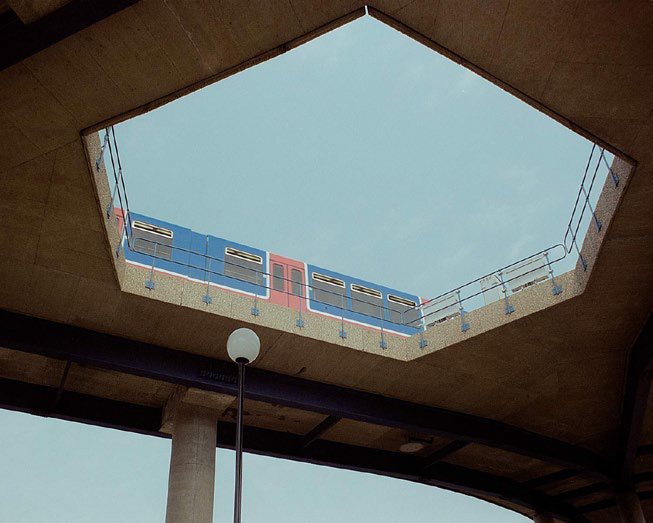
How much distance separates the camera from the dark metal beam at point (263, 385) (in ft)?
52.5

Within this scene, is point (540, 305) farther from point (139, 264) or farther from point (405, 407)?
point (139, 264)

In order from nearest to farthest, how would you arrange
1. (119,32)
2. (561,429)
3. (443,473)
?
(119,32)
(561,429)
(443,473)

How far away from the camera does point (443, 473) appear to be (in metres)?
26.0

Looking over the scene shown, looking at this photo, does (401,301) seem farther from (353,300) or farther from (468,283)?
(468,283)

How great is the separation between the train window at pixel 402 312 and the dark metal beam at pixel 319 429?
153 inches

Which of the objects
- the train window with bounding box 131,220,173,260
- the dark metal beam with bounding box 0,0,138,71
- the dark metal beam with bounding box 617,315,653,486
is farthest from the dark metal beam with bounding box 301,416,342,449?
the dark metal beam with bounding box 0,0,138,71

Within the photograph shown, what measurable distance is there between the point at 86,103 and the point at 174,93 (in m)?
1.49

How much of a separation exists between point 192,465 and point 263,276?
779 centimetres

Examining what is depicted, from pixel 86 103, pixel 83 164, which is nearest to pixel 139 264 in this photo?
pixel 83 164

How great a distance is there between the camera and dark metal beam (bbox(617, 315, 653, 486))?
18.3 m

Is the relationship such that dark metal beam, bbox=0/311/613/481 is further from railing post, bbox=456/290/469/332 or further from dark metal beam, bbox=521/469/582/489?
railing post, bbox=456/290/469/332

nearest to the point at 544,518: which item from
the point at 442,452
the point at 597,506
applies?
the point at 597,506

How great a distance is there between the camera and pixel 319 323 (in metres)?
17.2

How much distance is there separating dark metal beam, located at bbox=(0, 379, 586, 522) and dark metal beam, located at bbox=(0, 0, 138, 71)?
12.4 m
